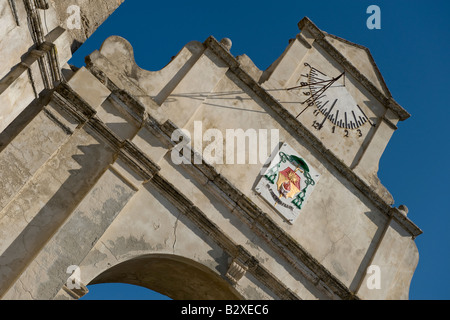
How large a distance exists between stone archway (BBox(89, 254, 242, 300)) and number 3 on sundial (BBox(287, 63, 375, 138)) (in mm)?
3909

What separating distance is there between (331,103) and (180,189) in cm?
424

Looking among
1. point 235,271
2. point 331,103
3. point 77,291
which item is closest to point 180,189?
point 235,271

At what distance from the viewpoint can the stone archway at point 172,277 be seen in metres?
8.93

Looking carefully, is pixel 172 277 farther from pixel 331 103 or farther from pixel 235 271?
pixel 331 103

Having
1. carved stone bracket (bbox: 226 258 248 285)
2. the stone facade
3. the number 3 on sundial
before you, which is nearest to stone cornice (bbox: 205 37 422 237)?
the stone facade

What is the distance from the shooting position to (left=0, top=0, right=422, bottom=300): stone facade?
25.5 feet

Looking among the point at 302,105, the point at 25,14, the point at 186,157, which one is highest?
the point at 302,105

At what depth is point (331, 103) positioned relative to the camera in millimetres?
11523

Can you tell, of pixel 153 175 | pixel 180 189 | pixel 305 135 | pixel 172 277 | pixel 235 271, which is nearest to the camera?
pixel 153 175

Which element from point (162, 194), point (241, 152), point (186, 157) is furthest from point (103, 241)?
point (241, 152)

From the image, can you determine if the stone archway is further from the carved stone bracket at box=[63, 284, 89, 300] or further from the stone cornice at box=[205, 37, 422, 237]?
the stone cornice at box=[205, 37, 422, 237]

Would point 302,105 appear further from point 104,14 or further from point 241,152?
point 104,14
